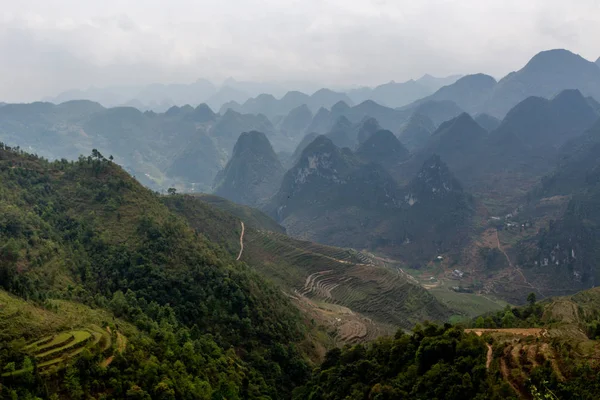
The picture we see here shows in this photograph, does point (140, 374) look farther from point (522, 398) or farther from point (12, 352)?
point (522, 398)

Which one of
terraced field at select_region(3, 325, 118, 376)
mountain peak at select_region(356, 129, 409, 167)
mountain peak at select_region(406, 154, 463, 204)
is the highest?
mountain peak at select_region(356, 129, 409, 167)

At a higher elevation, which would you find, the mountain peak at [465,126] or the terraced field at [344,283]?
the mountain peak at [465,126]

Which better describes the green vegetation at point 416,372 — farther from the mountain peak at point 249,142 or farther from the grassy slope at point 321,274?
the mountain peak at point 249,142

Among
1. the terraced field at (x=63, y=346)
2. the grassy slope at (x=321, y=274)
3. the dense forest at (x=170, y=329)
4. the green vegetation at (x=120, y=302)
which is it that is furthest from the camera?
the grassy slope at (x=321, y=274)

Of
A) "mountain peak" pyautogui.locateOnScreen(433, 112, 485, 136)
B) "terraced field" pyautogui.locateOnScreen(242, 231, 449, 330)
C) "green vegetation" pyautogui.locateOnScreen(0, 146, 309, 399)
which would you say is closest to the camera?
"green vegetation" pyautogui.locateOnScreen(0, 146, 309, 399)

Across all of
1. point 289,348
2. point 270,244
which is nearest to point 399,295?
point 270,244

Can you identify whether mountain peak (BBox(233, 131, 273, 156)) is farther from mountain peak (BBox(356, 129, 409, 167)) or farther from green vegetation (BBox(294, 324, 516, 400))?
green vegetation (BBox(294, 324, 516, 400))

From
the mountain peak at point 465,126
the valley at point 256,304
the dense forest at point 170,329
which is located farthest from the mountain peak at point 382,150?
the dense forest at point 170,329

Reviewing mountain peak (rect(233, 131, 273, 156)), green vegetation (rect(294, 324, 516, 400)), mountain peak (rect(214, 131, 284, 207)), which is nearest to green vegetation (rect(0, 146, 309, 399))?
green vegetation (rect(294, 324, 516, 400))

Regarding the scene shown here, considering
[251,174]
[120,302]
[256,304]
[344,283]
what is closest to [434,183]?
[344,283]
